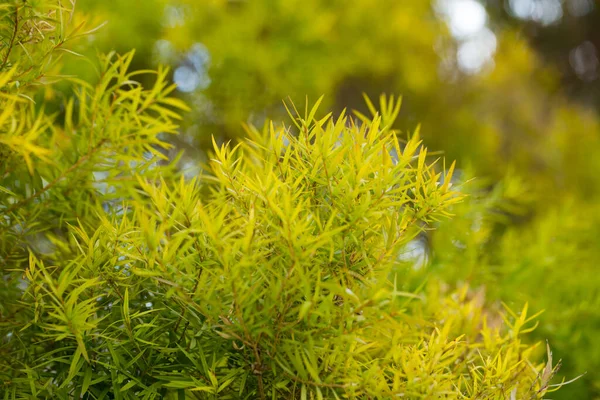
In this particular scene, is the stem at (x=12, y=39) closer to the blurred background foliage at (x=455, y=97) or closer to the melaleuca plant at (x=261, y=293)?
the melaleuca plant at (x=261, y=293)

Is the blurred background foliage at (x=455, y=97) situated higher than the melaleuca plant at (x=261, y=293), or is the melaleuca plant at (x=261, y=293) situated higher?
the melaleuca plant at (x=261, y=293)

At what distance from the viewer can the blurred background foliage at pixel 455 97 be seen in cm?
89

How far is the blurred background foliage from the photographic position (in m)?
0.89

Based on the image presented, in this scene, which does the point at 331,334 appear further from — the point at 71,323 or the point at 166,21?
the point at 166,21

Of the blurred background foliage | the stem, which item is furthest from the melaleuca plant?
the blurred background foliage

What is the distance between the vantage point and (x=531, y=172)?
7.14 ft

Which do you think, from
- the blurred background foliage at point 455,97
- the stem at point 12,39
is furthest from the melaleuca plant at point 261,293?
the blurred background foliage at point 455,97

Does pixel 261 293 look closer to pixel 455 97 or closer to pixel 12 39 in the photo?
pixel 12 39

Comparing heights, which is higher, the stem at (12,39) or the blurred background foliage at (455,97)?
the stem at (12,39)

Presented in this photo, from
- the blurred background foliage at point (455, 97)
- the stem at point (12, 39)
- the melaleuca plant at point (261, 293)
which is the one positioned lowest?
the blurred background foliage at point (455, 97)

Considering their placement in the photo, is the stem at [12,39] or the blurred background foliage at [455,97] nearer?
the stem at [12,39]

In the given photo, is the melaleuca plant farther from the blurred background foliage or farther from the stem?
the blurred background foliage

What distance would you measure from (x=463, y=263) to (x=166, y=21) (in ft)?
3.42

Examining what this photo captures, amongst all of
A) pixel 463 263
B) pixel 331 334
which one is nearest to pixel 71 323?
pixel 331 334
